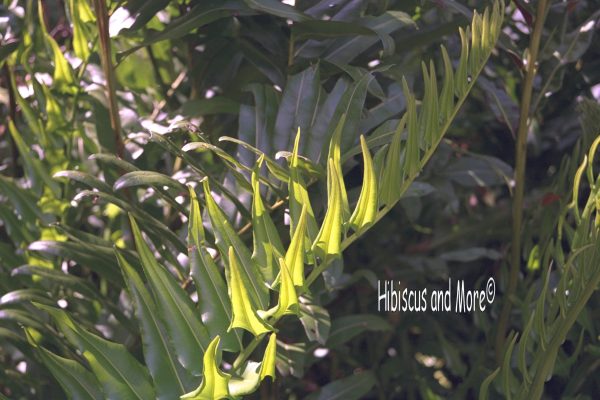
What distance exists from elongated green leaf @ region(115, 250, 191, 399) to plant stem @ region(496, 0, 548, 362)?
37 centimetres

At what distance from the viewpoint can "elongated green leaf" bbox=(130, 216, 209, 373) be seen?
520 mm

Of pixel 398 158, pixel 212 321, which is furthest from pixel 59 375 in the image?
pixel 398 158

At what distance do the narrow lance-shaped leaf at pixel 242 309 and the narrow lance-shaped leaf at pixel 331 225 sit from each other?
5 cm

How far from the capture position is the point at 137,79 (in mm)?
917

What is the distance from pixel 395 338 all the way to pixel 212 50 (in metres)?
0.46

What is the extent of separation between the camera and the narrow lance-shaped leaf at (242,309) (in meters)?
0.47

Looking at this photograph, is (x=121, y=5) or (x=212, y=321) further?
(x=121, y=5)

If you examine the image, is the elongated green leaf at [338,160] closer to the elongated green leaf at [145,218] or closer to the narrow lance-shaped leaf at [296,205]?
the narrow lance-shaped leaf at [296,205]

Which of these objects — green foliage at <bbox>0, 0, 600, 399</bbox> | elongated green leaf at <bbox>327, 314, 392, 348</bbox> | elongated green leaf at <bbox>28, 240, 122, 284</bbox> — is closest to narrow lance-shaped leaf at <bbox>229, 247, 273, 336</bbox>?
green foliage at <bbox>0, 0, 600, 399</bbox>

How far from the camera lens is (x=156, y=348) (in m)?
0.54

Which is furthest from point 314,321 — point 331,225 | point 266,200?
point 331,225

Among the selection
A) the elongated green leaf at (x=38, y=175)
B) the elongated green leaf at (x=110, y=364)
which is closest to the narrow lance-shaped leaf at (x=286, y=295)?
the elongated green leaf at (x=110, y=364)

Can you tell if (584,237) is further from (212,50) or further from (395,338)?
(395,338)

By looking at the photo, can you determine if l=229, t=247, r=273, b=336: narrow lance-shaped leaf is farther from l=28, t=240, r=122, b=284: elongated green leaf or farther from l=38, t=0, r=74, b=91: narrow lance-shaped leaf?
l=38, t=0, r=74, b=91: narrow lance-shaped leaf
